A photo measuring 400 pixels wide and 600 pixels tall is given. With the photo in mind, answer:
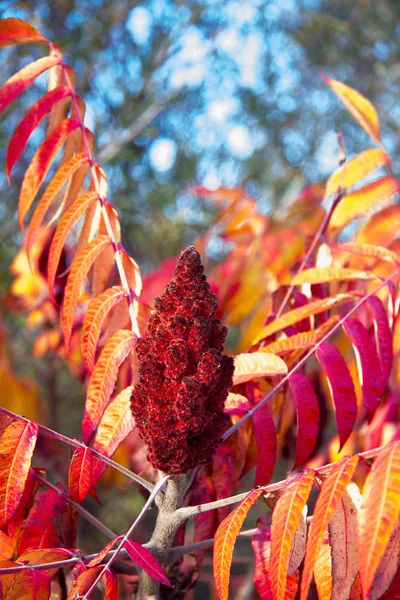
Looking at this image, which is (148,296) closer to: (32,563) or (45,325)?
(45,325)

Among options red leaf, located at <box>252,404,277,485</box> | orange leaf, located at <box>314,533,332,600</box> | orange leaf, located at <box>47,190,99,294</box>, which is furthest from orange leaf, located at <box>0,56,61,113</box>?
orange leaf, located at <box>314,533,332,600</box>

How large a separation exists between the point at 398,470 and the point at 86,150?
103cm

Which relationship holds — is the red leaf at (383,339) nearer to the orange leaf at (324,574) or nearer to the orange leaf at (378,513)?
the orange leaf at (324,574)

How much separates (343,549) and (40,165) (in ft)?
3.31

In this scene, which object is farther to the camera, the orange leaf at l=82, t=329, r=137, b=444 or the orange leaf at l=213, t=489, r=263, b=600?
the orange leaf at l=82, t=329, r=137, b=444

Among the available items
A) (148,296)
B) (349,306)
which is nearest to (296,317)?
(349,306)

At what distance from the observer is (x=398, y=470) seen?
0.74 m

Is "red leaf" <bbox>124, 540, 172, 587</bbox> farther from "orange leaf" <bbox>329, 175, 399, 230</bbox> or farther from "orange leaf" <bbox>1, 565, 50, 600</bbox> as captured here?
"orange leaf" <bbox>329, 175, 399, 230</bbox>

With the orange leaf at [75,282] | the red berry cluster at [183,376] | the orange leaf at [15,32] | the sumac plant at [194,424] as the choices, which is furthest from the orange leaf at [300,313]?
the orange leaf at [15,32]

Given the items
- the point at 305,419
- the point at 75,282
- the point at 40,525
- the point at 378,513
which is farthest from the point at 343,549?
the point at 75,282

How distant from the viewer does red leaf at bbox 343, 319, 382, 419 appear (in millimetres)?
1219

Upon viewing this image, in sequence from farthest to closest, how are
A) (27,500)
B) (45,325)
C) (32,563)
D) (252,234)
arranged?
(45,325) → (252,234) → (27,500) → (32,563)

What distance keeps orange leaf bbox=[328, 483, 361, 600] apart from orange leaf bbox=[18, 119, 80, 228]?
2.90 ft

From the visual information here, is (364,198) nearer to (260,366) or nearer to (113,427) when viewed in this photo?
(260,366)
